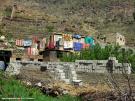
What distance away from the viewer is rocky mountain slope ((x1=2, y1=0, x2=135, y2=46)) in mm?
69562

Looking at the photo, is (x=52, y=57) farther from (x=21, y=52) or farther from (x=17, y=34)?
(x=17, y=34)

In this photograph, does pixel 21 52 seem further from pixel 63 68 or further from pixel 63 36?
pixel 63 68

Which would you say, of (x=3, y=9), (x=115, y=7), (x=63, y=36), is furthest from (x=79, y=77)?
(x=115, y=7)

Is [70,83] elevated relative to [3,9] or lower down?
lower down

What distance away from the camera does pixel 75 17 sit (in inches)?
3797

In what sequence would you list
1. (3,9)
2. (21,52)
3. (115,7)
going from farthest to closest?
(115,7) < (3,9) < (21,52)

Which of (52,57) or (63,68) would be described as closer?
(63,68)

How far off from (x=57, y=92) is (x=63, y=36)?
122ft

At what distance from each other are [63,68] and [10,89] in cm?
1107

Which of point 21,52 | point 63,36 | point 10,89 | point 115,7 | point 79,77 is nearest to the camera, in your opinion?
point 10,89

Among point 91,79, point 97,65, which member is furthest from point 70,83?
point 97,65

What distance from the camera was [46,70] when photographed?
24.5m

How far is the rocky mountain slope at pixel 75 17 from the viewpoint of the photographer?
2739 inches

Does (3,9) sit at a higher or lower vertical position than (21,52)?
higher
